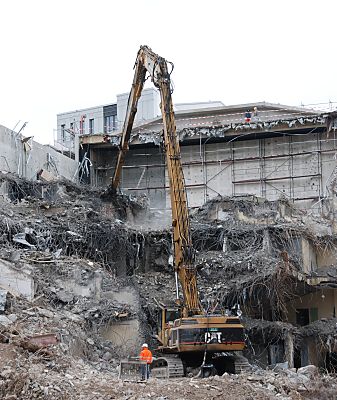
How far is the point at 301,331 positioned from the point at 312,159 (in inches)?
509

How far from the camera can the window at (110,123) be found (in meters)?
44.3

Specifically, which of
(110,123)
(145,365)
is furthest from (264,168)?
(145,365)

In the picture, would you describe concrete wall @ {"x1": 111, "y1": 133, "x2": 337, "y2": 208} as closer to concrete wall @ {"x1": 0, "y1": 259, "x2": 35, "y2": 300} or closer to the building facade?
the building facade

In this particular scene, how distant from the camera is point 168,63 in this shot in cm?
1944

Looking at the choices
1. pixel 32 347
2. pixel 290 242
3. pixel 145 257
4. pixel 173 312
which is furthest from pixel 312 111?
pixel 32 347

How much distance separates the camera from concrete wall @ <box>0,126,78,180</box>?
28734 millimetres

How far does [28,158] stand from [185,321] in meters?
17.1

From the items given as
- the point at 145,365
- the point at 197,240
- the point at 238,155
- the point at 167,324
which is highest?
the point at 238,155

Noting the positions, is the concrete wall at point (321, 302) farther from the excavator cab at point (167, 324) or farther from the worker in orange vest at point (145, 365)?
the worker in orange vest at point (145, 365)

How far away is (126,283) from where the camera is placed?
2120 centimetres

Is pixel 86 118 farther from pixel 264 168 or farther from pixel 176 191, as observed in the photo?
pixel 176 191

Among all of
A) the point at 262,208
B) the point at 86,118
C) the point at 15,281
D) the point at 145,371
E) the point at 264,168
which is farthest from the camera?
the point at 86,118

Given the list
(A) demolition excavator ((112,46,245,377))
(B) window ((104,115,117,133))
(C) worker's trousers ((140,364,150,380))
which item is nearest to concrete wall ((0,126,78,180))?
(B) window ((104,115,117,133))

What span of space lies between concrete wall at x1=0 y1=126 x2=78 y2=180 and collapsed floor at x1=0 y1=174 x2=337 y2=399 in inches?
90.8
